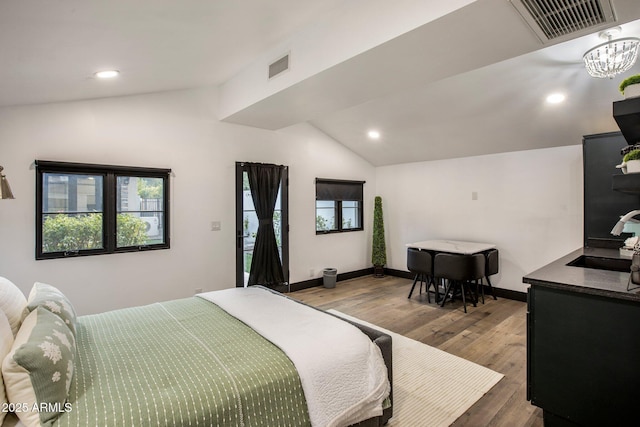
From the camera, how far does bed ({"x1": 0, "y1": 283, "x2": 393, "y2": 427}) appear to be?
1.26 meters

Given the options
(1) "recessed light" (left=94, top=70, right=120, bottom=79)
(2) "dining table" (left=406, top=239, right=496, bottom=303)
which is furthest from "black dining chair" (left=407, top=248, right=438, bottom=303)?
(1) "recessed light" (left=94, top=70, right=120, bottom=79)

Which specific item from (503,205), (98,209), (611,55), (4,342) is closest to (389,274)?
(503,205)

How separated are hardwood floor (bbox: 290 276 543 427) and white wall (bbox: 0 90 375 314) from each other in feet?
3.48

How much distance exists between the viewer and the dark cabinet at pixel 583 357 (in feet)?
5.40

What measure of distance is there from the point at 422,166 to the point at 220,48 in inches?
164

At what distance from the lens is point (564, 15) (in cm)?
179

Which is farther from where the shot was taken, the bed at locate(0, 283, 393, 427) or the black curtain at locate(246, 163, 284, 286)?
the black curtain at locate(246, 163, 284, 286)

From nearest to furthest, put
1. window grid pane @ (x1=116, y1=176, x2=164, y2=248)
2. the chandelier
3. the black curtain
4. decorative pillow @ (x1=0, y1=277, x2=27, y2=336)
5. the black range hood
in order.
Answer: decorative pillow @ (x1=0, y1=277, x2=27, y2=336) → the black range hood → the chandelier → window grid pane @ (x1=116, y1=176, x2=164, y2=248) → the black curtain

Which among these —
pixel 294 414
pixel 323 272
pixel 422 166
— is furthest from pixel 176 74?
pixel 422 166

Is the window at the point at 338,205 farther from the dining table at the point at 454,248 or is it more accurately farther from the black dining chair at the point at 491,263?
the black dining chair at the point at 491,263

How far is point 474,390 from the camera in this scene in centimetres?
247

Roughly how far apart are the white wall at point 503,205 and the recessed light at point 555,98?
1.02 meters

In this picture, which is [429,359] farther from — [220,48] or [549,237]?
[220,48]

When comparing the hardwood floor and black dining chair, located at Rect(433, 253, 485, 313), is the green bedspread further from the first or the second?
black dining chair, located at Rect(433, 253, 485, 313)
